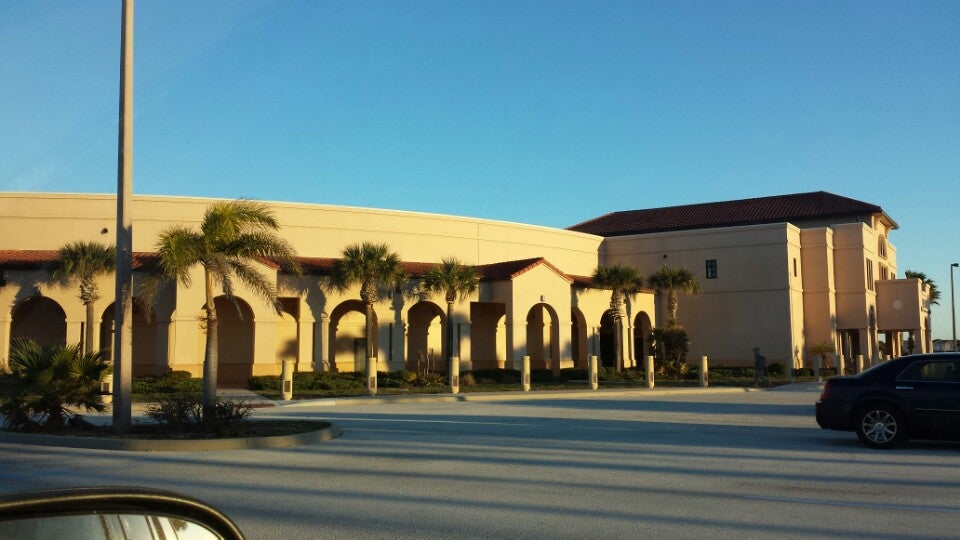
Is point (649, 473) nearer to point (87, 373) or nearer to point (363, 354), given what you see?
point (87, 373)

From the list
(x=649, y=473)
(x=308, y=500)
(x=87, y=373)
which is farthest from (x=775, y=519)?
(x=87, y=373)

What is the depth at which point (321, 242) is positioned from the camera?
42906 millimetres

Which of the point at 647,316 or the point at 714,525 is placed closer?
the point at 714,525

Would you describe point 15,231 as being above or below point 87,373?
above

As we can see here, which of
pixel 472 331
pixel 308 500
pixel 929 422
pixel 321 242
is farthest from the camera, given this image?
pixel 472 331

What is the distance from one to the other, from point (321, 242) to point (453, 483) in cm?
3328

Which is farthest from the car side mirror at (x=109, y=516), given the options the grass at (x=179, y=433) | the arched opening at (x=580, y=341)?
the arched opening at (x=580, y=341)

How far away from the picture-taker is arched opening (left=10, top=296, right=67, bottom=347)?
37375mm

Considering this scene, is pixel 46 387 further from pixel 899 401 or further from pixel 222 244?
pixel 899 401

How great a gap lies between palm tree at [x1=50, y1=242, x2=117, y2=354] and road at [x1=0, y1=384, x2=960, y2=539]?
64.0ft

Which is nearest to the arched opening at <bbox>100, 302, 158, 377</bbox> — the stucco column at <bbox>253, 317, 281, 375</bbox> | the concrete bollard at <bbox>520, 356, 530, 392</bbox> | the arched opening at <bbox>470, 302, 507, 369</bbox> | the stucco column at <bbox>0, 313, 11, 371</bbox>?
the stucco column at <bbox>0, 313, 11, 371</bbox>

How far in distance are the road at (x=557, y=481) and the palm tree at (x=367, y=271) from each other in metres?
20.2

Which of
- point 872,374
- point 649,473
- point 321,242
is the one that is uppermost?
point 321,242

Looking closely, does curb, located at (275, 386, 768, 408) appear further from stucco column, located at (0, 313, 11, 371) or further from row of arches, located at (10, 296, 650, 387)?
stucco column, located at (0, 313, 11, 371)
